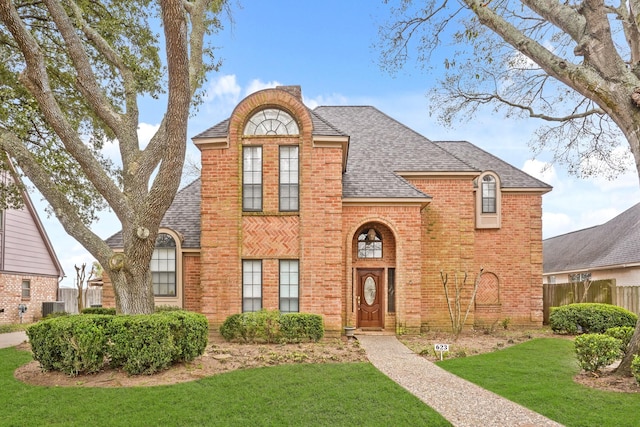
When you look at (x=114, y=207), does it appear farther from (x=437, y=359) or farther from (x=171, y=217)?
(x=437, y=359)

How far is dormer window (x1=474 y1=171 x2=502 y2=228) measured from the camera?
61.5ft

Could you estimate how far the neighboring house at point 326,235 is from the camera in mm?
15023

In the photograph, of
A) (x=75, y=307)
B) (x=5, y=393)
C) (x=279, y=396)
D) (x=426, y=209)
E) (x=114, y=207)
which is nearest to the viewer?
(x=279, y=396)

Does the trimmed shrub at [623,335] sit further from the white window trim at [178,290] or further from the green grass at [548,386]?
the white window trim at [178,290]

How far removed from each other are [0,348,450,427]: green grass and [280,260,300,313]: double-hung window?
18.5 ft

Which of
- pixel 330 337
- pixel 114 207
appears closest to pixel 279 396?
pixel 114 207

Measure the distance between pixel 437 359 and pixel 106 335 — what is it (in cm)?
765

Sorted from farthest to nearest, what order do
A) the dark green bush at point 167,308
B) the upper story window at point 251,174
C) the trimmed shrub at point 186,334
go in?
the upper story window at point 251,174 < the dark green bush at point 167,308 < the trimmed shrub at point 186,334

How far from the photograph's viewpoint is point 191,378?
29.7 ft

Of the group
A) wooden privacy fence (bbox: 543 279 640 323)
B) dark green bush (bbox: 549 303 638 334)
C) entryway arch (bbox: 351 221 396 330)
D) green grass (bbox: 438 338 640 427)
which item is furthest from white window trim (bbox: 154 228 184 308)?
wooden privacy fence (bbox: 543 279 640 323)

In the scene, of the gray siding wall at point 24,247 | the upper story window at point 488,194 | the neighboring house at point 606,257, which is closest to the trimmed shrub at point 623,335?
the neighboring house at point 606,257

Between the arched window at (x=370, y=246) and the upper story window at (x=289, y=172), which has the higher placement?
the upper story window at (x=289, y=172)

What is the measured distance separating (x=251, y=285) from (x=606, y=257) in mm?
18121

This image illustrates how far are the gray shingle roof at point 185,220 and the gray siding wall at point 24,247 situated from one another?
969cm
